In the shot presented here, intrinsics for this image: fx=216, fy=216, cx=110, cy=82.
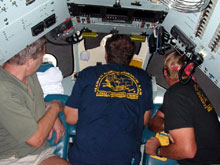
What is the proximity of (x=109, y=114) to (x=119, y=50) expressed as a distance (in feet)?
1.62

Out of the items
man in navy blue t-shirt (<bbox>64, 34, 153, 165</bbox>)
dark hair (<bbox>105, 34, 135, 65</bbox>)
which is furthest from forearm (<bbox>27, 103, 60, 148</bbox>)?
dark hair (<bbox>105, 34, 135, 65</bbox>)

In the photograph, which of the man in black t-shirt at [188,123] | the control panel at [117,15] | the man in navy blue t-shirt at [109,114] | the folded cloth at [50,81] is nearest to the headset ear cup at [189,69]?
the man in black t-shirt at [188,123]

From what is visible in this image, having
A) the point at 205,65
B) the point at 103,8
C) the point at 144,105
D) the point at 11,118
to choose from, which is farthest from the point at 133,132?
the point at 103,8

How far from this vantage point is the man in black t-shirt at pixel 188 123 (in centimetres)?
135

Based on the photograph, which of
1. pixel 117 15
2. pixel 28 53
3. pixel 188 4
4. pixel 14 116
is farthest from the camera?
pixel 117 15

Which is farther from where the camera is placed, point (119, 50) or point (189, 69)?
point (119, 50)

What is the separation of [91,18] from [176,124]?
1008 mm

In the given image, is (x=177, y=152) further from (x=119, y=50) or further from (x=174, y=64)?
(x=119, y=50)

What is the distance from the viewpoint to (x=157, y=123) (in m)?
1.68

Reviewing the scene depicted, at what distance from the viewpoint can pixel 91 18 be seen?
1.69m

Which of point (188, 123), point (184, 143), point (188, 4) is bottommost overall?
point (184, 143)

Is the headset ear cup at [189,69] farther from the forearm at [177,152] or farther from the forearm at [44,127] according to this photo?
the forearm at [44,127]

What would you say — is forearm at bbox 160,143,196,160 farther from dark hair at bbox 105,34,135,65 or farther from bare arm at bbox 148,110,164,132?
dark hair at bbox 105,34,135,65

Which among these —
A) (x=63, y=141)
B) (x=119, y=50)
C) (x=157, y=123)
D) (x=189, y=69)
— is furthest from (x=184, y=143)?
(x=63, y=141)
